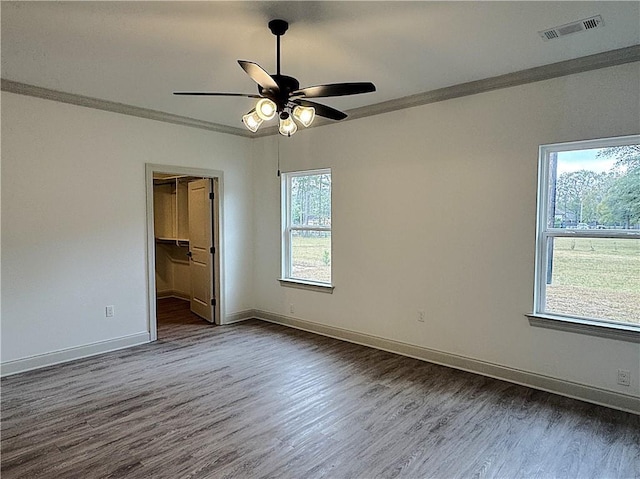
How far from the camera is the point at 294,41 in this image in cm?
288

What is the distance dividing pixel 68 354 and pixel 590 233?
509 centimetres

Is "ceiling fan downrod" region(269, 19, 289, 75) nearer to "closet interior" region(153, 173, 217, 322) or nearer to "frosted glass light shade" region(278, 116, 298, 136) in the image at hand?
"frosted glass light shade" region(278, 116, 298, 136)

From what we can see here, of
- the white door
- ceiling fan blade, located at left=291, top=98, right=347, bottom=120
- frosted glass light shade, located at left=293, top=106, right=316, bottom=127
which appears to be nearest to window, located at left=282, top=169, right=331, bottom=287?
the white door

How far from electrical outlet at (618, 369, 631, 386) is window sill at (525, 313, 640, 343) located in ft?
0.82

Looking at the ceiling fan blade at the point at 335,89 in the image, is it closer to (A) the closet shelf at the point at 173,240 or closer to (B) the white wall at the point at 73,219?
(B) the white wall at the point at 73,219

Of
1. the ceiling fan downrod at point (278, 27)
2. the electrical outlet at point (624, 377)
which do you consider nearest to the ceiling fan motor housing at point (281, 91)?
the ceiling fan downrod at point (278, 27)

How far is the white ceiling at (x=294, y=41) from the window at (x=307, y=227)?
1618mm

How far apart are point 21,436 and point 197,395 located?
1.19 meters

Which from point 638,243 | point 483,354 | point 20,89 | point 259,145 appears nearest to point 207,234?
point 259,145

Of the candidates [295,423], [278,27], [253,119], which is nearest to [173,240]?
[253,119]

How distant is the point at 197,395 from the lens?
332cm

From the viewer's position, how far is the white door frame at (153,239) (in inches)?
186

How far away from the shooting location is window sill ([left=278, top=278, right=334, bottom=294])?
5004mm

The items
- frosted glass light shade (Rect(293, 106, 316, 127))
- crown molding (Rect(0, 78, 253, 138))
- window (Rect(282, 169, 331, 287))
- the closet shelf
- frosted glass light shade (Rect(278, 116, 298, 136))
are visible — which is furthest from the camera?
the closet shelf
